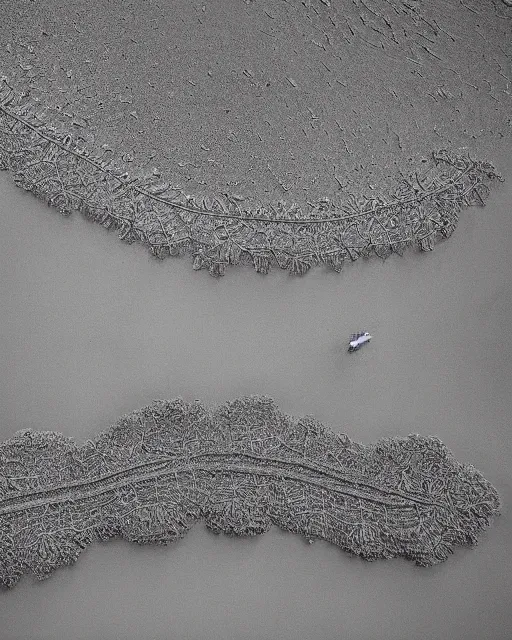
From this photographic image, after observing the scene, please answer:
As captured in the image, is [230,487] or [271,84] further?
[271,84]

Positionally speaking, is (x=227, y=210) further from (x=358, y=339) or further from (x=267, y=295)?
(x=358, y=339)

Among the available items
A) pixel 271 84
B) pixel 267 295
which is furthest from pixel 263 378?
pixel 271 84

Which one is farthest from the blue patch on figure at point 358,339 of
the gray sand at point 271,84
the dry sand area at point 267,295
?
the gray sand at point 271,84

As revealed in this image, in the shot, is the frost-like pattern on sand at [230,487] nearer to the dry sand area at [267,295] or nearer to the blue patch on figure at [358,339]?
the dry sand area at [267,295]

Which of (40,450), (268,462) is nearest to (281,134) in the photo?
(268,462)

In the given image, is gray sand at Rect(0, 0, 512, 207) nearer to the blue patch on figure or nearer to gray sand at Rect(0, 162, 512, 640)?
gray sand at Rect(0, 162, 512, 640)

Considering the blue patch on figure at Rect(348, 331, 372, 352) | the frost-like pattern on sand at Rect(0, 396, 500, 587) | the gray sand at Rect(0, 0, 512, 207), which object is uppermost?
the gray sand at Rect(0, 0, 512, 207)

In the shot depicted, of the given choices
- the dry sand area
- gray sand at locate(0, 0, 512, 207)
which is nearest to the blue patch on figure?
the dry sand area
